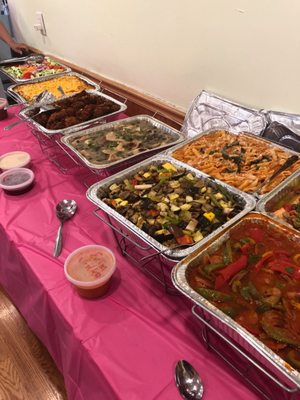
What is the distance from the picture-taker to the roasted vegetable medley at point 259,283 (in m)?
0.76

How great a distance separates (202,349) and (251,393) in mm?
148

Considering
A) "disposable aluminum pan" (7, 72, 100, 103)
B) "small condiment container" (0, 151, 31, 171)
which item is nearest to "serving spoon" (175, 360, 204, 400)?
"small condiment container" (0, 151, 31, 171)

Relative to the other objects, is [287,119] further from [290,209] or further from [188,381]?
[188,381]

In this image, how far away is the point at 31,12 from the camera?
3.06 metres

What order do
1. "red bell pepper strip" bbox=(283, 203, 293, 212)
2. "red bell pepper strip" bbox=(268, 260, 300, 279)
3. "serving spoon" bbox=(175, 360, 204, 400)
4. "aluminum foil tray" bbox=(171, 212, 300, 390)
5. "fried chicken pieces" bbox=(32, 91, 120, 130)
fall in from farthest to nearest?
"fried chicken pieces" bbox=(32, 91, 120, 130), "red bell pepper strip" bbox=(283, 203, 293, 212), "red bell pepper strip" bbox=(268, 260, 300, 279), "serving spoon" bbox=(175, 360, 204, 400), "aluminum foil tray" bbox=(171, 212, 300, 390)

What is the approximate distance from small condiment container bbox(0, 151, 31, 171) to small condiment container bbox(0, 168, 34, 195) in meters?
0.05

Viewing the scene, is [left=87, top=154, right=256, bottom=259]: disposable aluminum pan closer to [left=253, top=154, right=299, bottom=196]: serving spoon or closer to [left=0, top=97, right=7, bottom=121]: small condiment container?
[left=253, top=154, right=299, bottom=196]: serving spoon

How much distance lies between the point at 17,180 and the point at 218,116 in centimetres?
95

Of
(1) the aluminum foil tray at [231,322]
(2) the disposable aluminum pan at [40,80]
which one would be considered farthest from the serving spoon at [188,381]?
(2) the disposable aluminum pan at [40,80]

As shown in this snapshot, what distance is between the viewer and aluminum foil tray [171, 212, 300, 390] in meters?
0.67

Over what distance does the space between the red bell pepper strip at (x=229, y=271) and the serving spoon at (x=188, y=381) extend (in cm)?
20

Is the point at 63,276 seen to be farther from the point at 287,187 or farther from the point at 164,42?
the point at 164,42

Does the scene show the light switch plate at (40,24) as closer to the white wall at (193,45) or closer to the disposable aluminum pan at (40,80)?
the white wall at (193,45)

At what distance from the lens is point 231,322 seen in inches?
29.5
